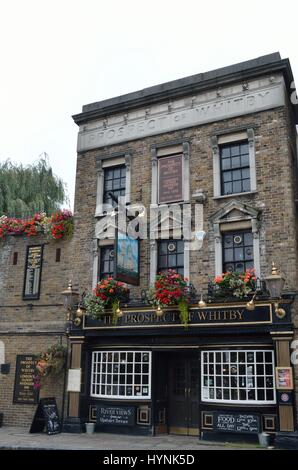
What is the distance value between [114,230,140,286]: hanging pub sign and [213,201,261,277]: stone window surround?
2371 millimetres

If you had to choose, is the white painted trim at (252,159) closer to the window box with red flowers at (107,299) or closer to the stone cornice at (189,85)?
the stone cornice at (189,85)

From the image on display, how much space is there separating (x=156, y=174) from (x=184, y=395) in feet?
22.4

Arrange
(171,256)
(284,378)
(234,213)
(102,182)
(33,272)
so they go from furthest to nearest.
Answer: (33,272) < (102,182) < (171,256) < (234,213) < (284,378)

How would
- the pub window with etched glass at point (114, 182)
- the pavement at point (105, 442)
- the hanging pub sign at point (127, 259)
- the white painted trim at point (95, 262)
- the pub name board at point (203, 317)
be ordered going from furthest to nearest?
the pub window with etched glass at point (114, 182)
the white painted trim at point (95, 262)
the hanging pub sign at point (127, 259)
the pub name board at point (203, 317)
the pavement at point (105, 442)

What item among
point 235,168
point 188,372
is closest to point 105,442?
point 188,372

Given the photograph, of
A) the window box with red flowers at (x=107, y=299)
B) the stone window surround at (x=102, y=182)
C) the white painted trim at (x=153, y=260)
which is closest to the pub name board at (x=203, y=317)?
the window box with red flowers at (x=107, y=299)

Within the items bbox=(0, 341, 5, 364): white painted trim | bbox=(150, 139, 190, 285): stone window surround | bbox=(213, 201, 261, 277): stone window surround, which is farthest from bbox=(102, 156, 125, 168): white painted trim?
bbox=(0, 341, 5, 364): white painted trim

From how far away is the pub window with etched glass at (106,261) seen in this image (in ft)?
53.1

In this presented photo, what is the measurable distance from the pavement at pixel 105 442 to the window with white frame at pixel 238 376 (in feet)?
3.88

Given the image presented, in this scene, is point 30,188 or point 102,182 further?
point 30,188

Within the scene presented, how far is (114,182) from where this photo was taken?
1700cm

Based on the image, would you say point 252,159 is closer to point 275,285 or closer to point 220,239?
point 220,239

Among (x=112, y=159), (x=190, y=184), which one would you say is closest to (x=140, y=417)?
(x=190, y=184)

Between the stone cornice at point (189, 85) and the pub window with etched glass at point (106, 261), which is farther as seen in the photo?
the pub window with etched glass at point (106, 261)
